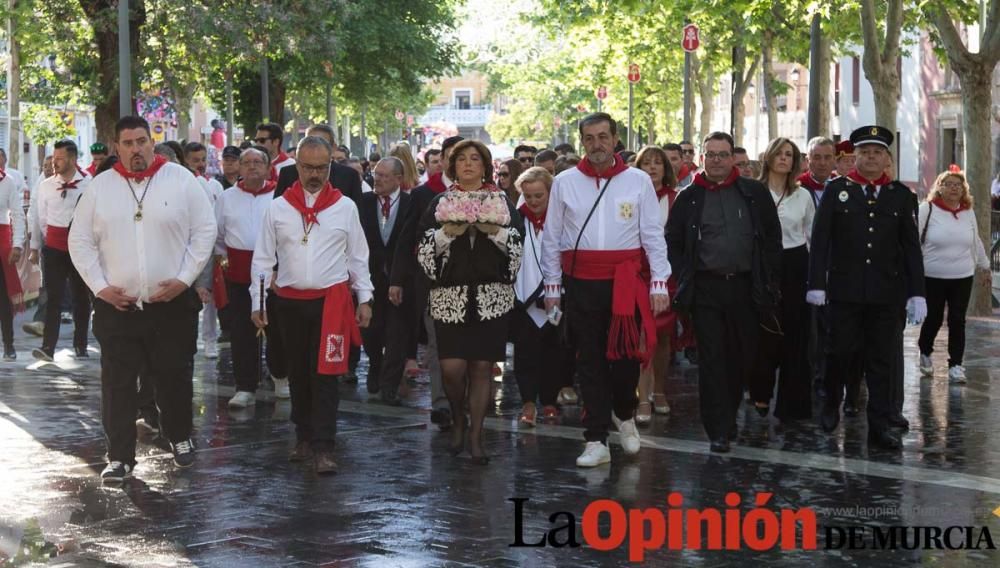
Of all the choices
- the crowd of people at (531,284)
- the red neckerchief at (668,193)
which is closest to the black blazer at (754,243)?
the crowd of people at (531,284)

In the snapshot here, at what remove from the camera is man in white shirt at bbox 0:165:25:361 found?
1511 cm

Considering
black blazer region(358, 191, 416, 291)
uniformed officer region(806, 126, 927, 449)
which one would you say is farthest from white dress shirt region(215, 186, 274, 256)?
uniformed officer region(806, 126, 927, 449)

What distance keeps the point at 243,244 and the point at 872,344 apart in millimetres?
4706

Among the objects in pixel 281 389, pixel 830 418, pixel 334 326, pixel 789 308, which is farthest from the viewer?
pixel 281 389

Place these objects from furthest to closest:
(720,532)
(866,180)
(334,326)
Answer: (866,180), (334,326), (720,532)

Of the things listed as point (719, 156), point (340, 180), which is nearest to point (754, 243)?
point (719, 156)

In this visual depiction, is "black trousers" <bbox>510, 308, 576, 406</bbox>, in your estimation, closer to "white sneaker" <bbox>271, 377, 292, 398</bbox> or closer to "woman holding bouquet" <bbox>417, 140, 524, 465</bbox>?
"woman holding bouquet" <bbox>417, 140, 524, 465</bbox>

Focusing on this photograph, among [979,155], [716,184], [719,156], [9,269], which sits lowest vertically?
[9,269]

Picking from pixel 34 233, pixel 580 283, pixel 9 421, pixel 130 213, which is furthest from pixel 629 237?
pixel 34 233

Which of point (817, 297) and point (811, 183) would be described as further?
point (811, 183)

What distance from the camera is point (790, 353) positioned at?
37.3 ft

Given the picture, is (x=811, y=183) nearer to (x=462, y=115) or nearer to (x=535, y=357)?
(x=535, y=357)

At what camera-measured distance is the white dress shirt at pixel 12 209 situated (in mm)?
15094

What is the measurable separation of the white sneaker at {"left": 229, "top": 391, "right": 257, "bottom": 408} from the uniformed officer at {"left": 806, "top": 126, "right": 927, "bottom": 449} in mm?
4184
